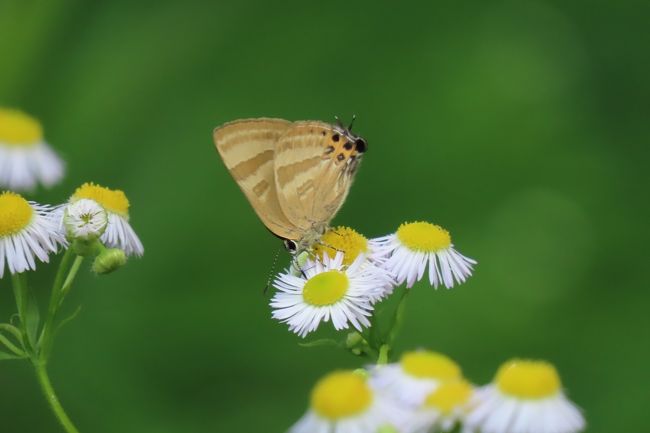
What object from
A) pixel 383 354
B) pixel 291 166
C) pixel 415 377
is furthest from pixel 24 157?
pixel 415 377

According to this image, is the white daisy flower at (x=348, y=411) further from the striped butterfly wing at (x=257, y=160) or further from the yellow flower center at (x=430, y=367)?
the striped butterfly wing at (x=257, y=160)

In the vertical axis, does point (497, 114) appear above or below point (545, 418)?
above

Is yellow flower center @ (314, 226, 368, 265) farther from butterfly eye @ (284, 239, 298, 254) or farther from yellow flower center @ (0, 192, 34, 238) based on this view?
yellow flower center @ (0, 192, 34, 238)

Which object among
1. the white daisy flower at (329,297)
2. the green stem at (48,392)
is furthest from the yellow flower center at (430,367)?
the green stem at (48,392)

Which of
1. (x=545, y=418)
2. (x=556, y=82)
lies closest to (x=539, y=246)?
(x=556, y=82)

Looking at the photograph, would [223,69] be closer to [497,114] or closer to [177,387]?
[497,114]

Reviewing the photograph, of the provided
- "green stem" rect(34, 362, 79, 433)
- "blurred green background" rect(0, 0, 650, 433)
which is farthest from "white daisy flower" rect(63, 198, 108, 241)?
"blurred green background" rect(0, 0, 650, 433)
